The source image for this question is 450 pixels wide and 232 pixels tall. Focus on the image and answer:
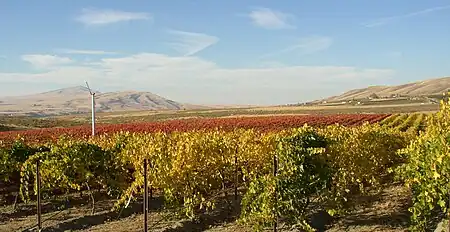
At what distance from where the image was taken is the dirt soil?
1555 cm

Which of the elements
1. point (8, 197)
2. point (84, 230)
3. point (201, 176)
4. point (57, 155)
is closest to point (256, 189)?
point (201, 176)

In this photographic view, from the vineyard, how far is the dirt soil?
0.39 m

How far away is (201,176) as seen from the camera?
17.0 metres

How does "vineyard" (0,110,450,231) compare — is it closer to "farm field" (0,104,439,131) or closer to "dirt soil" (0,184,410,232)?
"dirt soil" (0,184,410,232)

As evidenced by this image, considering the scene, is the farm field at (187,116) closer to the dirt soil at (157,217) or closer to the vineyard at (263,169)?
the dirt soil at (157,217)

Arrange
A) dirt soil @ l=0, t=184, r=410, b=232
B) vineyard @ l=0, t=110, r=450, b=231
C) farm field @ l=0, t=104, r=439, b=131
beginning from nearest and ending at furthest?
vineyard @ l=0, t=110, r=450, b=231
dirt soil @ l=0, t=184, r=410, b=232
farm field @ l=0, t=104, r=439, b=131

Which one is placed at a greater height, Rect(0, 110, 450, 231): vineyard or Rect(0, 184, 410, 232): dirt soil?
Rect(0, 110, 450, 231): vineyard

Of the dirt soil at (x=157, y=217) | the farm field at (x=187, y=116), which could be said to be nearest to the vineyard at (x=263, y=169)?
the dirt soil at (x=157, y=217)

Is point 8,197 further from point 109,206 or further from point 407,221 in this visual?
point 407,221

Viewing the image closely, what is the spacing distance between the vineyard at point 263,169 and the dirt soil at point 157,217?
1.29 feet

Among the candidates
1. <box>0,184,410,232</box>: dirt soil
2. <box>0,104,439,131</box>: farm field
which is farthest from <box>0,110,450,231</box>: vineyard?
<box>0,104,439,131</box>: farm field

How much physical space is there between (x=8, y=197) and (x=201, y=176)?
11.2 meters

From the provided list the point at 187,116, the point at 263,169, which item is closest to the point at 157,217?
the point at 263,169

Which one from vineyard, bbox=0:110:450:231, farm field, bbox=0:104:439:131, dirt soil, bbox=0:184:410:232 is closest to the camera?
vineyard, bbox=0:110:450:231
